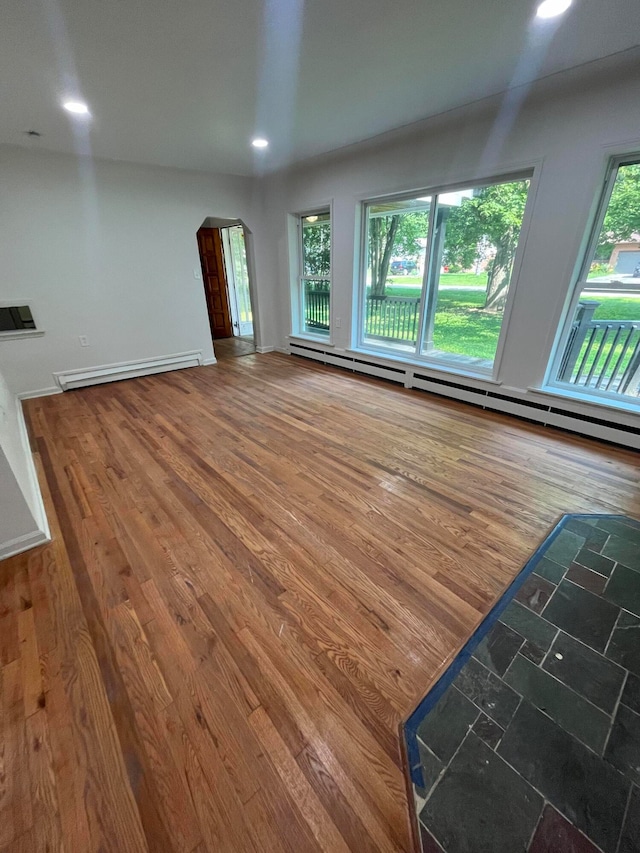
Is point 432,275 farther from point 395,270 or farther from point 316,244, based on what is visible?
point 316,244

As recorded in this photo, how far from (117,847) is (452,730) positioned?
0.98m

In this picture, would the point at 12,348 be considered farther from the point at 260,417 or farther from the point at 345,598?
the point at 345,598

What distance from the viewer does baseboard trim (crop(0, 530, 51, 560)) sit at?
1759 mm

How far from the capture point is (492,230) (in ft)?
10.4

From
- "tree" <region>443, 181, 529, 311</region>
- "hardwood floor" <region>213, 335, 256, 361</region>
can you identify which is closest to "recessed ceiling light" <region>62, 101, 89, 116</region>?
"hardwood floor" <region>213, 335, 256, 361</region>

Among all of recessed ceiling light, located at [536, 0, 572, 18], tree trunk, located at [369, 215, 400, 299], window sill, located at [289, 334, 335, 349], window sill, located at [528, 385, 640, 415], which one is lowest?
window sill, located at [528, 385, 640, 415]

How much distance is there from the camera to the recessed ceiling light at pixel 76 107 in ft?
8.32

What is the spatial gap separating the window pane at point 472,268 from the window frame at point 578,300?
1.74 ft

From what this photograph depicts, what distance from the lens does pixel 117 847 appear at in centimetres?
87

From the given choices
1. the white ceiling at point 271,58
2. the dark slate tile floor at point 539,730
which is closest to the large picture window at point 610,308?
the white ceiling at point 271,58

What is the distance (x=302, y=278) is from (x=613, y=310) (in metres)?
3.80

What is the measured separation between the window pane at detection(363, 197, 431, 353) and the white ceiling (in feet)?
2.76

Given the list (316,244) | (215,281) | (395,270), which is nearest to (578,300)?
(395,270)

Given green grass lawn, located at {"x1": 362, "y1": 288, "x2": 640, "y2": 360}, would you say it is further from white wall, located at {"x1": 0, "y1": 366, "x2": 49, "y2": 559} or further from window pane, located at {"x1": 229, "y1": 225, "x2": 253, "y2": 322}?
window pane, located at {"x1": 229, "y1": 225, "x2": 253, "y2": 322}
